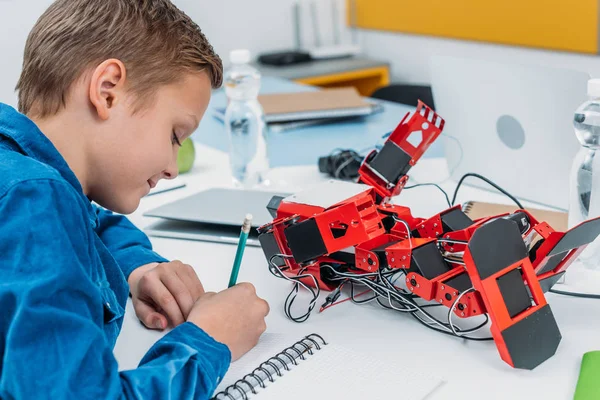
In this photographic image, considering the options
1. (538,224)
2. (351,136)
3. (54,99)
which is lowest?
(351,136)

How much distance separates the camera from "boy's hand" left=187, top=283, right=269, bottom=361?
800mm

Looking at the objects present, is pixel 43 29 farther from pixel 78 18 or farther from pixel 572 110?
pixel 572 110

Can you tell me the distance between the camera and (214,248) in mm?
1155

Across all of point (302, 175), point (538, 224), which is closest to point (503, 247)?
point (538, 224)

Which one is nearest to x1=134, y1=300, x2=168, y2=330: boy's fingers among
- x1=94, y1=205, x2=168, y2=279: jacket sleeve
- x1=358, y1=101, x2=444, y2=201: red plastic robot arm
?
x1=94, y1=205, x2=168, y2=279: jacket sleeve

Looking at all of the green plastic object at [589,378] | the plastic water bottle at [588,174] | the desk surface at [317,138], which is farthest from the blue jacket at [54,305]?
the desk surface at [317,138]

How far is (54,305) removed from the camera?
63cm

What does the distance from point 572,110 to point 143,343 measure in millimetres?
779

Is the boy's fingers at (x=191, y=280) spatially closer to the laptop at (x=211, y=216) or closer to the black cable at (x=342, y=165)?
the laptop at (x=211, y=216)

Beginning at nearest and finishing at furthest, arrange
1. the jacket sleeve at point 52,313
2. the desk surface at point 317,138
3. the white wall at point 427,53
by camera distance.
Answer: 1. the jacket sleeve at point 52,313
2. the desk surface at point 317,138
3. the white wall at point 427,53

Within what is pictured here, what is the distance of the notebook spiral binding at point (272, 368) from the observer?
2.41ft

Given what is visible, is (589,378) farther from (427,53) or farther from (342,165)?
(427,53)

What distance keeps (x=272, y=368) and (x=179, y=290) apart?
A: 0.68 feet

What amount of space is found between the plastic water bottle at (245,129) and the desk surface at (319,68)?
143cm
